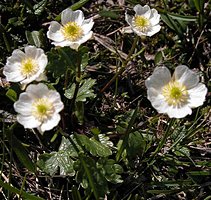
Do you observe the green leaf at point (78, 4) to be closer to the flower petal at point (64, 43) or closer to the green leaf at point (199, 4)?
the flower petal at point (64, 43)

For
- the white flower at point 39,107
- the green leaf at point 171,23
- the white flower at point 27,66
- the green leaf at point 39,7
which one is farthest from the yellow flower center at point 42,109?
the green leaf at point 171,23

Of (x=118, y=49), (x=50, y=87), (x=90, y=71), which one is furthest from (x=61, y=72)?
(x=118, y=49)

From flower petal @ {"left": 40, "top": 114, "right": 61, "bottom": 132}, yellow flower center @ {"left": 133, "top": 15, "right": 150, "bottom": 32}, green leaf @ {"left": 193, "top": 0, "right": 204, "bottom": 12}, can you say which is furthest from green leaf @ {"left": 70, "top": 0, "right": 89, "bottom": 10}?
flower petal @ {"left": 40, "top": 114, "right": 61, "bottom": 132}

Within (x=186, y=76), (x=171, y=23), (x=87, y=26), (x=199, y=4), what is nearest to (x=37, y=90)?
(x=87, y=26)

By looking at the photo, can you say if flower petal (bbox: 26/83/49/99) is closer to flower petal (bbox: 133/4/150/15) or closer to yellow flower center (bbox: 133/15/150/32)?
yellow flower center (bbox: 133/15/150/32)

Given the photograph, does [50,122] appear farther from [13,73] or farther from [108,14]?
[108,14]

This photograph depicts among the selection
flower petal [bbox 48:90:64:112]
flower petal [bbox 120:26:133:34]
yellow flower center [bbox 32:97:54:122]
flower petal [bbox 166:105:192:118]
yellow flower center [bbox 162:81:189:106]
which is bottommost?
flower petal [bbox 120:26:133:34]
